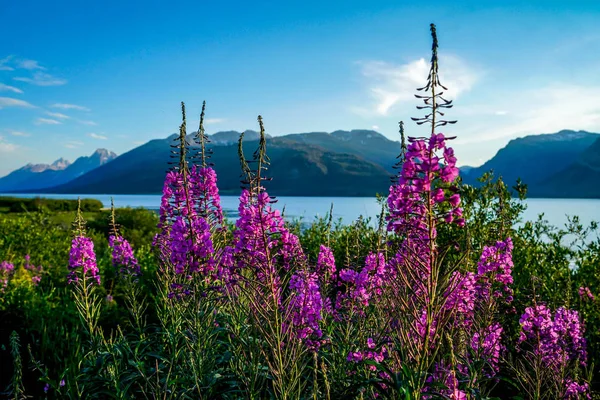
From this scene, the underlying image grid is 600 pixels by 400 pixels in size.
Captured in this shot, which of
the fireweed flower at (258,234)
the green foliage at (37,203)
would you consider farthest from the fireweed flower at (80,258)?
the green foliage at (37,203)

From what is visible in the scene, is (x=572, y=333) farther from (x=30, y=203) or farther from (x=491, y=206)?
(x=30, y=203)

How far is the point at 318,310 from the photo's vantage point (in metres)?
3.17

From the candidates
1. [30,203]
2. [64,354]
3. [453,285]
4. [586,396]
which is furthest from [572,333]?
[30,203]

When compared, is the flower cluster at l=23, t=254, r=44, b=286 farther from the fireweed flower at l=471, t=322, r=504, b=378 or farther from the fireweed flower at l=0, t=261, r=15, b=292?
the fireweed flower at l=471, t=322, r=504, b=378

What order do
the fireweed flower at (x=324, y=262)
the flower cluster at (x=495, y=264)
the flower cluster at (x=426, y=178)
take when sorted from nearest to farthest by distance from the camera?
the flower cluster at (x=426, y=178), the flower cluster at (x=495, y=264), the fireweed flower at (x=324, y=262)

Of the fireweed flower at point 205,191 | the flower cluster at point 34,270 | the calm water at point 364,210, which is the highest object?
the fireweed flower at point 205,191

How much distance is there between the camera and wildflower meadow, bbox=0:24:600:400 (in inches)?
97.3

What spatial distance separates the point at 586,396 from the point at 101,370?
5011mm

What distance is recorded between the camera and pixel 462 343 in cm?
344

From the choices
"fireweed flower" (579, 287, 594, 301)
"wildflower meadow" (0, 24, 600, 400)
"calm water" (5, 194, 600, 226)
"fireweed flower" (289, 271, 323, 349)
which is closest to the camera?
"wildflower meadow" (0, 24, 600, 400)

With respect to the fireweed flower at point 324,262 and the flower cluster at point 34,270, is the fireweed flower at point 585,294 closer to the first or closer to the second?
the fireweed flower at point 324,262

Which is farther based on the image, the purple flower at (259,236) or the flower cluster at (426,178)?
the purple flower at (259,236)

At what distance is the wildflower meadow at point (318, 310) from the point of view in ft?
8.11

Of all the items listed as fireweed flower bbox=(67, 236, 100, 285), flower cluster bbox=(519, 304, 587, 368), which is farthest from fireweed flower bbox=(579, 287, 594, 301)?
fireweed flower bbox=(67, 236, 100, 285)
